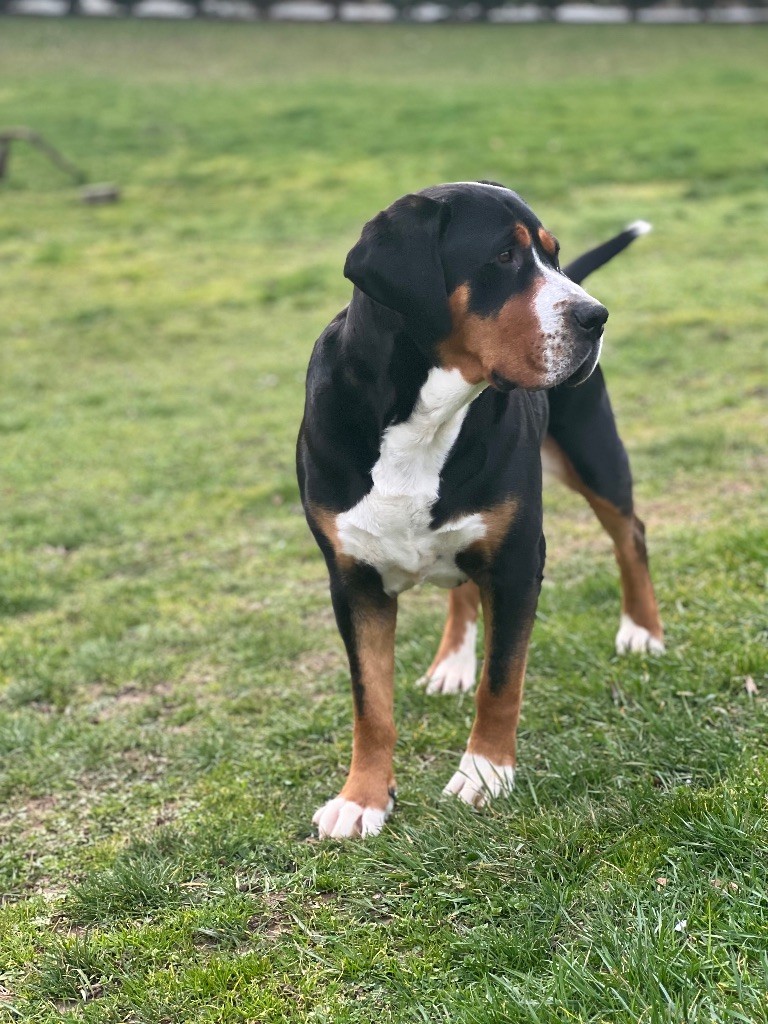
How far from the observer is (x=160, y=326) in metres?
10.6

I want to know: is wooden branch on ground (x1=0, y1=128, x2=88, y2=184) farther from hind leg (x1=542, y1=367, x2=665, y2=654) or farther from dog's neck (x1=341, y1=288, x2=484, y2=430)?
dog's neck (x1=341, y1=288, x2=484, y2=430)

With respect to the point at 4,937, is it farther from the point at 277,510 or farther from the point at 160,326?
the point at 160,326

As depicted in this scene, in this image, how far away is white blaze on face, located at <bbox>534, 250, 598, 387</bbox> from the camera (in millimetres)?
2805

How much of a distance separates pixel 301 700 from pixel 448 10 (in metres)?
29.1

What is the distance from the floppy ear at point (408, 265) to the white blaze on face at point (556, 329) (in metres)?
0.24

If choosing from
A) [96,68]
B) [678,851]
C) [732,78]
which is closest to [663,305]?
[678,851]

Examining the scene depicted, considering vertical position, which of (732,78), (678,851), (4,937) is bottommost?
(732,78)

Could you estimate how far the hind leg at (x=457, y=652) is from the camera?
3.99 meters

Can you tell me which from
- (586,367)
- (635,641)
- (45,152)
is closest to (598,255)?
(586,367)

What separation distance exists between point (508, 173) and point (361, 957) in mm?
13527

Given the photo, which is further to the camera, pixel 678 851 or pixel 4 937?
pixel 4 937

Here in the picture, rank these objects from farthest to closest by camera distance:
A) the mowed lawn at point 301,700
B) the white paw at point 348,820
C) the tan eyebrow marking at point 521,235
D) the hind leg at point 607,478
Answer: the hind leg at point 607,478
the white paw at point 348,820
the tan eyebrow marking at point 521,235
the mowed lawn at point 301,700

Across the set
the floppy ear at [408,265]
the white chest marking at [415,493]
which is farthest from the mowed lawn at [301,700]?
the floppy ear at [408,265]

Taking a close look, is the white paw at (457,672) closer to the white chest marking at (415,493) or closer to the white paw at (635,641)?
the white paw at (635,641)
